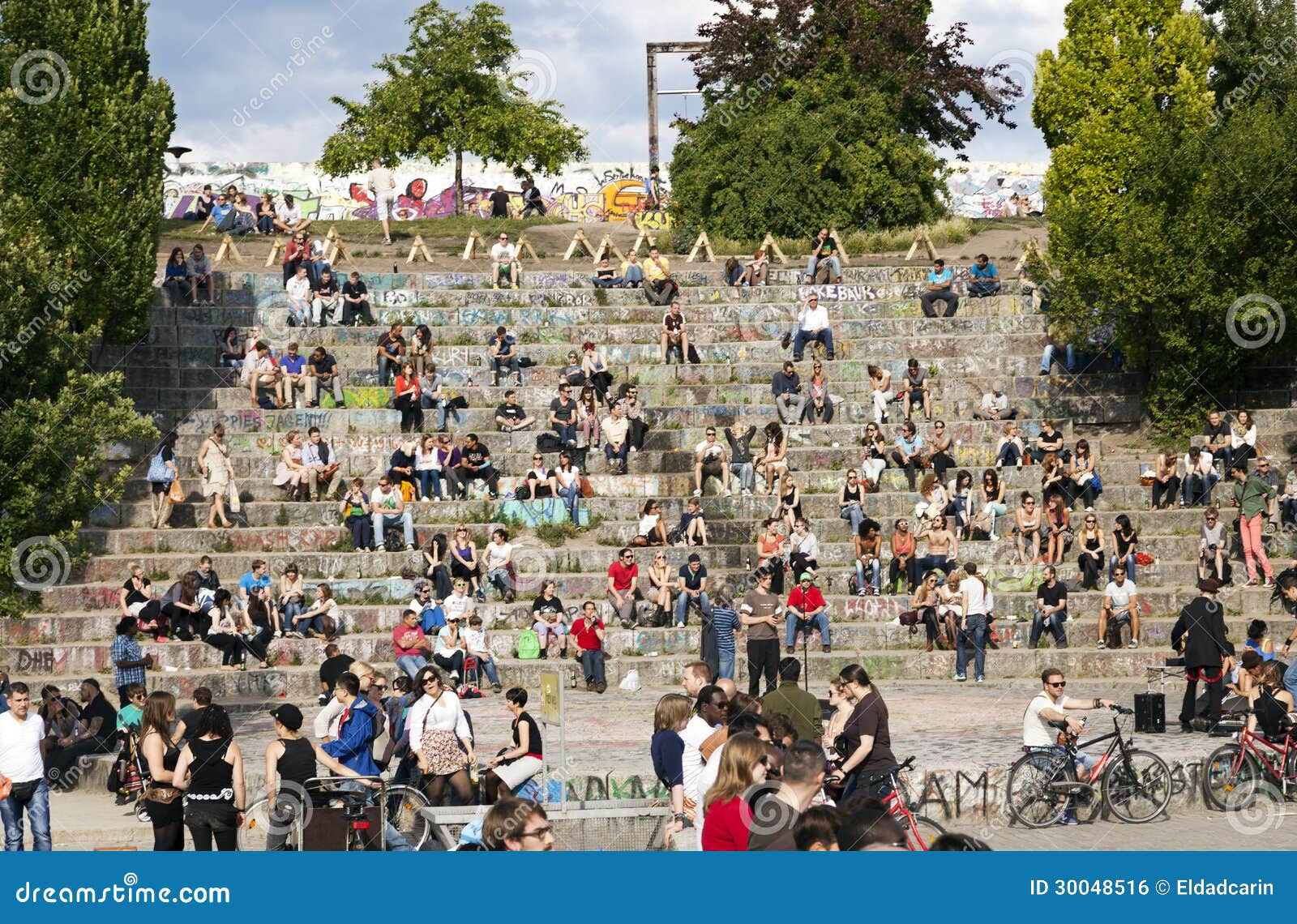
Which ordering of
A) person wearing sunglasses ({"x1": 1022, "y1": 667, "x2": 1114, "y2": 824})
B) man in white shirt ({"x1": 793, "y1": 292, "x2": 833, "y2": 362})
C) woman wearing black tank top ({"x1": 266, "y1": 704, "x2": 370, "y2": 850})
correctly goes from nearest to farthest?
woman wearing black tank top ({"x1": 266, "y1": 704, "x2": 370, "y2": 850}) < person wearing sunglasses ({"x1": 1022, "y1": 667, "x2": 1114, "y2": 824}) < man in white shirt ({"x1": 793, "y1": 292, "x2": 833, "y2": 362})

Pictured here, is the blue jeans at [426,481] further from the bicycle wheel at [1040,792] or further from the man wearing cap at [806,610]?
the bicycle wheel at [1040,792]

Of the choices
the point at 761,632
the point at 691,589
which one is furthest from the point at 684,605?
the point at 761,632

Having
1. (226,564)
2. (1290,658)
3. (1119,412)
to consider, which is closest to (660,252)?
(1119,412)

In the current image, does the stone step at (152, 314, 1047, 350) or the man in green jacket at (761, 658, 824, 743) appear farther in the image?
the stone step at (152, 314, 1047, 350)

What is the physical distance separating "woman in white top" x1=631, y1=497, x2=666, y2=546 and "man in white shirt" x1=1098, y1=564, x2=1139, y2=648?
647 cm

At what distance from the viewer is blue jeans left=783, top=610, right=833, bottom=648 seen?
864 inches

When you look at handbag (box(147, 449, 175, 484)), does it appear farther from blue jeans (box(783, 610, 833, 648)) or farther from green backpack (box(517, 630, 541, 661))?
blue jeans (box(783, 610, 833, 648))

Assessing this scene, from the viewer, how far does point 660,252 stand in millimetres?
39094

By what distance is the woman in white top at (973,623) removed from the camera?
2133 cm

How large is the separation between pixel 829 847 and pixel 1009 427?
19568mm

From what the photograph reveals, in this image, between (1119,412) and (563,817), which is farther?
(1119,412)

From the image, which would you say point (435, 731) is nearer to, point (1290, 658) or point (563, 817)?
point (563, 817)

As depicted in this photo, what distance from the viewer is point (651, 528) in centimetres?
2420

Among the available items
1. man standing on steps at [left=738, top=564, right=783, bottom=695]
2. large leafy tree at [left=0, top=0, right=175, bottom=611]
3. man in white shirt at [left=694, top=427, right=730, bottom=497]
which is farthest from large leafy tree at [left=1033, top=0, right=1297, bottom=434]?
large leafy tree at [left=0, top=0, right=175, bottom=611]
